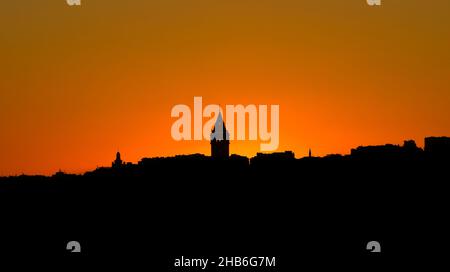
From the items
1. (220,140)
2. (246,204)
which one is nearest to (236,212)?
(246,204)

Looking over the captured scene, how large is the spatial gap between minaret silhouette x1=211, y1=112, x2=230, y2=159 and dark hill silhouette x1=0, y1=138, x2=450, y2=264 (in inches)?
242

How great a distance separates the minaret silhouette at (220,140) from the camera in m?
107

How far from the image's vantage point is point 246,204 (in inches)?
3465

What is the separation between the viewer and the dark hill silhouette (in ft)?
254

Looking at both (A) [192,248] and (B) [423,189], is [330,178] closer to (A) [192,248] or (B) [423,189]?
(B) [423,189]

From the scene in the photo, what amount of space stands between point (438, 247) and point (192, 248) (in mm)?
20025

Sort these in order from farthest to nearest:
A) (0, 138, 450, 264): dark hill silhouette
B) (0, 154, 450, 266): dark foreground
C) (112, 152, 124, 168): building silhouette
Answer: (112, 152, 124, 168): building silhouette < (0, 138, 450, 264): dark hill silhouette < (0, 154, 450, 266): dark foreground

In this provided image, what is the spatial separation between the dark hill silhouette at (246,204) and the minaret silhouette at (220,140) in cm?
614

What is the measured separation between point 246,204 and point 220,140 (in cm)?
2155

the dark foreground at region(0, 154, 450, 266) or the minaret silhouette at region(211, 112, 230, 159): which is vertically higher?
the minaret silhouette at region(211, 112, 230, 159)

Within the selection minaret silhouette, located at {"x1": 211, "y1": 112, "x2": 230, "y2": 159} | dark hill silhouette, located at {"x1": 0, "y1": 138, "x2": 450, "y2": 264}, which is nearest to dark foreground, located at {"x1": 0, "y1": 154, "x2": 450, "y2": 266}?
dark hill silhouette, located at {"x1": 0, "y1": 138, "x2": 450, "y2": 264}

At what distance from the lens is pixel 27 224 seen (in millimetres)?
90250

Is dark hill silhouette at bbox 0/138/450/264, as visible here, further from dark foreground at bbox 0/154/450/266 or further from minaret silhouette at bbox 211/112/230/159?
minaret silhouette at bbox 211/112/230/159
